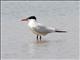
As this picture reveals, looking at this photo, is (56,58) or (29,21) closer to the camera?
(56,58)

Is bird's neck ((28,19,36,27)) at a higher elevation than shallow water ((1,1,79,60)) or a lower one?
higher

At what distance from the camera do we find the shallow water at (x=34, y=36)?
7809 mm

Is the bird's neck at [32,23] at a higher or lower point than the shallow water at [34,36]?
higher

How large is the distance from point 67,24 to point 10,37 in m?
2.34

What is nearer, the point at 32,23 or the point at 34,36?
the point at 32,23

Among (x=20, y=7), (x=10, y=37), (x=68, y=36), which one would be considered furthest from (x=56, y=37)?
(x=20, y=7)

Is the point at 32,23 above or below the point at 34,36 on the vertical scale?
above

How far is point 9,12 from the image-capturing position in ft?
46.2

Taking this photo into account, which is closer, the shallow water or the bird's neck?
the shallow water

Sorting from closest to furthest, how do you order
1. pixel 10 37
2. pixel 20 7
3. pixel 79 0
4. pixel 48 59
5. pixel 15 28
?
1. pixel 48 59
2. pixel 10 37
3. pixel 15 28
4. pixel 20 7
5. pixel 79 0

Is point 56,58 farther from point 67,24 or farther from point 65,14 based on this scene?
point 65,14

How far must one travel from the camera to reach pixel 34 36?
9.74 meters

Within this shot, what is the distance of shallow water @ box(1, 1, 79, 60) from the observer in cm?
781

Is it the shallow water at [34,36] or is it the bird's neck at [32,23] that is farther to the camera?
the bird's neck at [32,23]
